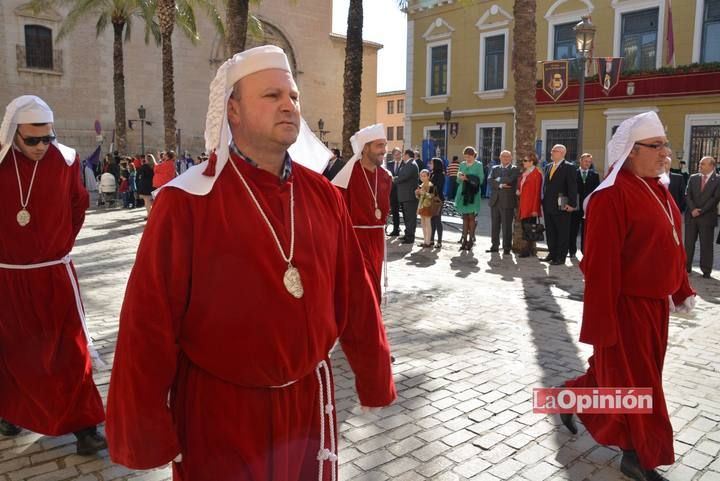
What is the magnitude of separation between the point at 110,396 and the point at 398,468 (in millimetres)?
2212

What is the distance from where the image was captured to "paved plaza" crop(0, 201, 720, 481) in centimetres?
376

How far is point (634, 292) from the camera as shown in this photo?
3.61m

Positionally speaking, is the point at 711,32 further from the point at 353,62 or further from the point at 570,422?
the point at 570,422

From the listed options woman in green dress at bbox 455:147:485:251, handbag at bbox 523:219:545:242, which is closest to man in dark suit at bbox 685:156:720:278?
handbag at bbox 523:219:545:242

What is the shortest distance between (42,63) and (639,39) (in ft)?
89.1

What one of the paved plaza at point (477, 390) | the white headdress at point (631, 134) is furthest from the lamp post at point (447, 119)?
the white headdress at point (631, 134)

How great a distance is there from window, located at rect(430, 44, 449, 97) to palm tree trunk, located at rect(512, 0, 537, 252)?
56.8ft

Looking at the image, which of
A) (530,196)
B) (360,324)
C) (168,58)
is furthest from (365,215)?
(168,58)

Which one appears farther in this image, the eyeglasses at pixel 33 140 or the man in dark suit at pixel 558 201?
the man in dark suit at pixel 558 201

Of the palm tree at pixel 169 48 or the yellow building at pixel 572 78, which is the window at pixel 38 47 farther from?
the yellow building at pixel 572 78

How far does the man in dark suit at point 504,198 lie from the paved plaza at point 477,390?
2.50m

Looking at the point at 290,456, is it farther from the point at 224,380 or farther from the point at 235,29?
the point at 235,29

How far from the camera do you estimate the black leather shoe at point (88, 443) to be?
3873mm

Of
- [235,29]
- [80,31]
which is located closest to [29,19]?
Answer: [80,31]
